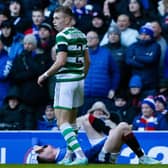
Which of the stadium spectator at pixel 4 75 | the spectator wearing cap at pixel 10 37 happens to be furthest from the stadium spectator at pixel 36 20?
the stadium spectator at pixel 4 75

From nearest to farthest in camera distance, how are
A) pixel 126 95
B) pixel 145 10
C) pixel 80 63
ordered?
1. pixel 80 63
2. pixel 126 95
3. pixel 145 10

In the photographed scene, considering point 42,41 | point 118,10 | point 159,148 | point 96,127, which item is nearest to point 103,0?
point 118,10

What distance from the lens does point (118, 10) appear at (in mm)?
16750

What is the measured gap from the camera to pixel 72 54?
11.1m

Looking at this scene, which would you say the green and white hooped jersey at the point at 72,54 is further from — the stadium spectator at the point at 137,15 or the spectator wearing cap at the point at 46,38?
the stadium spectator at the point at 137,15

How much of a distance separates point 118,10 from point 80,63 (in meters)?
5.74

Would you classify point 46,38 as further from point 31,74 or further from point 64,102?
point 64,102

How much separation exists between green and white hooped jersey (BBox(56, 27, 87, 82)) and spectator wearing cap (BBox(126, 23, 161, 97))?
4.12 metres

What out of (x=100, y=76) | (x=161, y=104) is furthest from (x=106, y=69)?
(x=161, y=104)

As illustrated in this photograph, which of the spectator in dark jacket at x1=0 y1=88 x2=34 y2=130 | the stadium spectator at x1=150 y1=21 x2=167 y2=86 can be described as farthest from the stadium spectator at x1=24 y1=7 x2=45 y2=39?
the stadium spectator at x1=150 y1=21 x2=167 y2=86

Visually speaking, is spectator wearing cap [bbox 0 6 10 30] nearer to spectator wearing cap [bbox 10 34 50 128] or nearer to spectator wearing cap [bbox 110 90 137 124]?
spectator wearing cap [bbox 10 34 50 128]

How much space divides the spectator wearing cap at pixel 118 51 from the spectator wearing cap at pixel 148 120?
3.95ft

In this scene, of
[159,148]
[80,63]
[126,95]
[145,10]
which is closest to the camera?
[80,63]

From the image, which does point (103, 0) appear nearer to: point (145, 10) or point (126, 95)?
point (145, 10)
